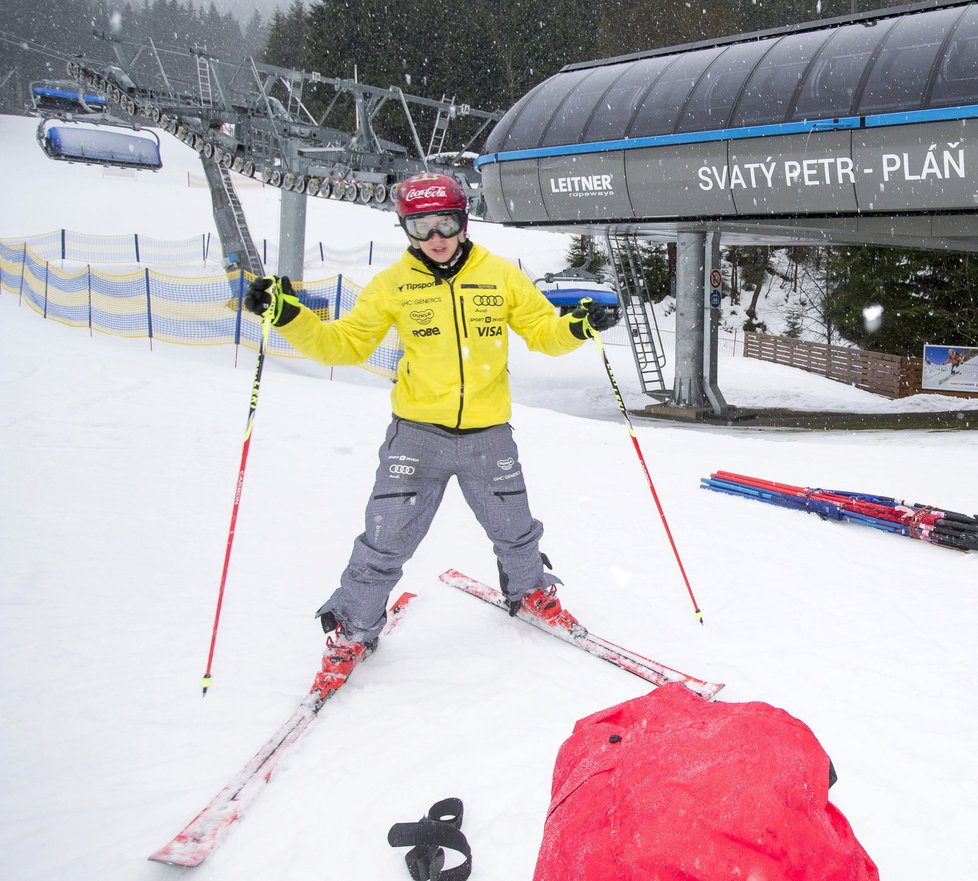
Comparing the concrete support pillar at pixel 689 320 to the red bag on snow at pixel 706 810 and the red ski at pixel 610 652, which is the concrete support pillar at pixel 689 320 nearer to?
the red ski at pixel 610 652

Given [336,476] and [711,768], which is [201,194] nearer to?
[336,476]

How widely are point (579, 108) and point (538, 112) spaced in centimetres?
81

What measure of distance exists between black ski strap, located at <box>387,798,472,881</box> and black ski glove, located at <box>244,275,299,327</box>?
1934mm

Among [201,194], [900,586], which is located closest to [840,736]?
[900,586]

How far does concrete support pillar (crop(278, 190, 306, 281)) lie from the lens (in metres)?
17.3

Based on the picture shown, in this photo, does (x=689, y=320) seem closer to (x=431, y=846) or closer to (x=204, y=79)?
(x=431, y=846)

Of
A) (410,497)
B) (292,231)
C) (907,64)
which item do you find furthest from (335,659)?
(292,231)

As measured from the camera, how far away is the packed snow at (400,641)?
98.7 inches

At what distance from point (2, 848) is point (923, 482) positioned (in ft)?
22.3

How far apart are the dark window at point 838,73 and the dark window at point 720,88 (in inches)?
36.7

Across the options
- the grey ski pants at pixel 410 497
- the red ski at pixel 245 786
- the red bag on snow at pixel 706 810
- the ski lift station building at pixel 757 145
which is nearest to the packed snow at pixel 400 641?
the red ski at pixel 245 786

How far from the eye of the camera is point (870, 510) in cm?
537

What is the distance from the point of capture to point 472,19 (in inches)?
1849

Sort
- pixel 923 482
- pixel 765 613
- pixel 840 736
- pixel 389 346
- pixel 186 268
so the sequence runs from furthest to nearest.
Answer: pixel 186 268
pixel 389 346
pixel 923 482
pixel 765 613
pixel 840 736
